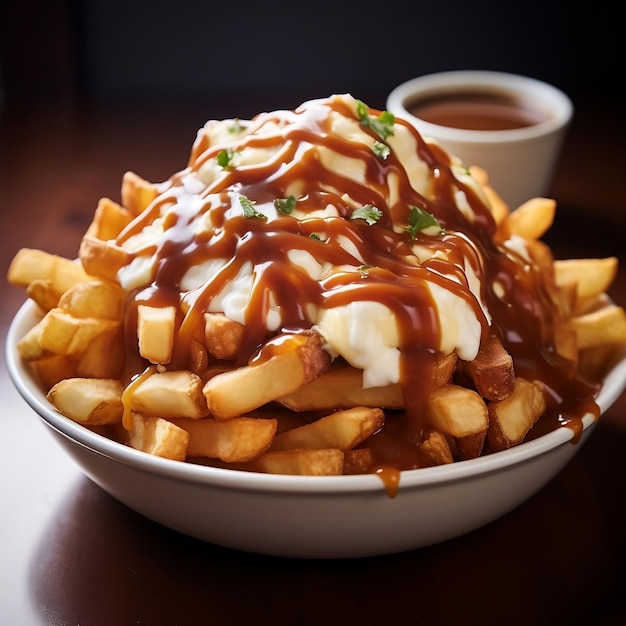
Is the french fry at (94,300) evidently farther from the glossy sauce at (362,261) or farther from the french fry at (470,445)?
the french fry at (470,445)

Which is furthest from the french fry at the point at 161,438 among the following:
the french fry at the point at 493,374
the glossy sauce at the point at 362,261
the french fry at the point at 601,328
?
the french fry at the point at 601,328

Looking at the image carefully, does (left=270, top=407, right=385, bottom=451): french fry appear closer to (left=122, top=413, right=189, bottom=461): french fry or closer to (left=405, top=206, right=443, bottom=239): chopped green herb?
(left=122, top=413, right=189, bottom=461): french fry

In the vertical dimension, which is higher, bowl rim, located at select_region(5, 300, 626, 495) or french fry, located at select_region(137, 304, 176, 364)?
french fry, located at select_region(137, 304, 176, 364)

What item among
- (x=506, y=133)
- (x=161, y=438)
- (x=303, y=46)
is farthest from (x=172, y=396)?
(x=303, y=46)

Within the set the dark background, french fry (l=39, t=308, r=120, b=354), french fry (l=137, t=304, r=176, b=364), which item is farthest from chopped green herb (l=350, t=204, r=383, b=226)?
the dark background

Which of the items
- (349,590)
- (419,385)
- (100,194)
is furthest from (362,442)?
(100,194)
